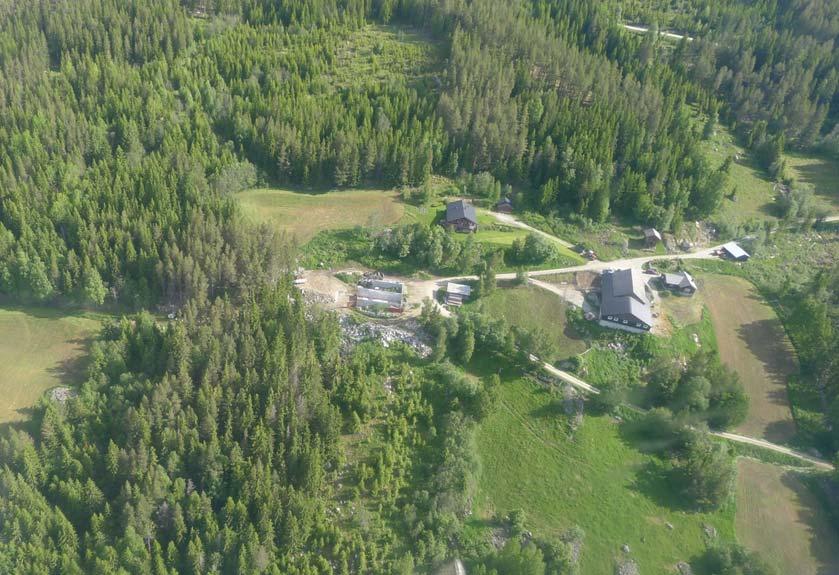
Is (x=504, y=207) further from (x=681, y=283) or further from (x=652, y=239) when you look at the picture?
(x=681, y=283)

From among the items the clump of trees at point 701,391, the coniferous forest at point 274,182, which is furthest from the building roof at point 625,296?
the coniferous forest at point 274,182

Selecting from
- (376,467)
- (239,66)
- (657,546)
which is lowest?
(657,546)

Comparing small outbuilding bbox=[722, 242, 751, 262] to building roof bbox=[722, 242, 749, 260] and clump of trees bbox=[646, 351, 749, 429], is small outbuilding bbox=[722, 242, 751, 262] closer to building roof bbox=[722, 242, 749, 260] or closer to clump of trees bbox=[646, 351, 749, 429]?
building roof bbox=[722, 242, 749, 260]

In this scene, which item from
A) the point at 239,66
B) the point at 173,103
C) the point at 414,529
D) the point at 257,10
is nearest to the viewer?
the point at 414,529

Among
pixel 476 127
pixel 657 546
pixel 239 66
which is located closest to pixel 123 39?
pixel 239 66

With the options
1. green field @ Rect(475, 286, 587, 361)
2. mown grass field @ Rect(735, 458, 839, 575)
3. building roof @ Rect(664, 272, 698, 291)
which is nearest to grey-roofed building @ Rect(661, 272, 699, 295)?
building roof @ Rect(664, 272, 698, 291)

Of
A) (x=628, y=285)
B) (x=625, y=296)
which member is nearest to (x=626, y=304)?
(x=625, y=296)

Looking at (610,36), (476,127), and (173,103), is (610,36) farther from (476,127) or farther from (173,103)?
(173,103)
